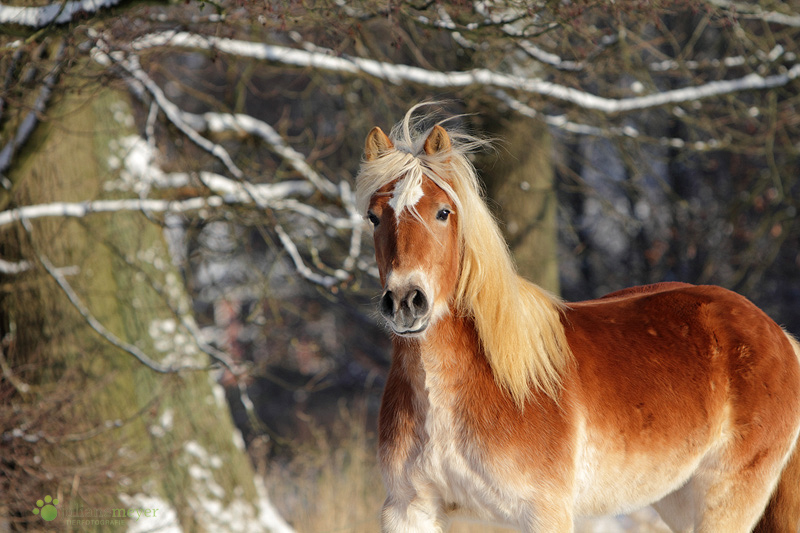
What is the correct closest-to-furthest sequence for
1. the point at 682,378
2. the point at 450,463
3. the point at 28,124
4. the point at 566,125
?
the point at 450,463 → the point at 682,378 → the point at 28,124 → the point at 566,125

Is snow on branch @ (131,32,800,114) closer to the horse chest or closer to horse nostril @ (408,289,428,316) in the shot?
horse nostril @ (408,289,428,316)

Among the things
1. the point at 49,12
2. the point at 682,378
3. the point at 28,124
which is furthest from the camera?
the point at 28,124

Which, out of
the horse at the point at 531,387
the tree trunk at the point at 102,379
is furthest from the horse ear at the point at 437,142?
the tree trunk at the point at 102,379

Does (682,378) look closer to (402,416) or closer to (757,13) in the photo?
(402,416)

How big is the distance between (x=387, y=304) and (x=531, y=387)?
66 centimetres

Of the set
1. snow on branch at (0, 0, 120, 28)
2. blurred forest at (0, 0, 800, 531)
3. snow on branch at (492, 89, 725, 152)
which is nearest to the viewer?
snow on branch at (0, 0, 120, 28)

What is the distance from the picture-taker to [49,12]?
3234 millimetres

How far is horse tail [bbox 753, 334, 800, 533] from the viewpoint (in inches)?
116

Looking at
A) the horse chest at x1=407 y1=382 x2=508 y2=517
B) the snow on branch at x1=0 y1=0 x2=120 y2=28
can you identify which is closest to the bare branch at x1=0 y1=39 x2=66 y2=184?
the snow on branch at x1=0 y1=0 x2=120 y2=28

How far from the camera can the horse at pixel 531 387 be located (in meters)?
2.34

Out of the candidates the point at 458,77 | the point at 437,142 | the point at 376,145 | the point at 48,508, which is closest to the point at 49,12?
the point at 376,145

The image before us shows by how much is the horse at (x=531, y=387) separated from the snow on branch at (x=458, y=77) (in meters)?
2.18

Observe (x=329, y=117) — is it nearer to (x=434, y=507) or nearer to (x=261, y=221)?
(x=261, y=221)

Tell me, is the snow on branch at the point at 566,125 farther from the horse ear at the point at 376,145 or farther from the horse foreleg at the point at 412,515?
the horse foreleg at the point at 412,515
